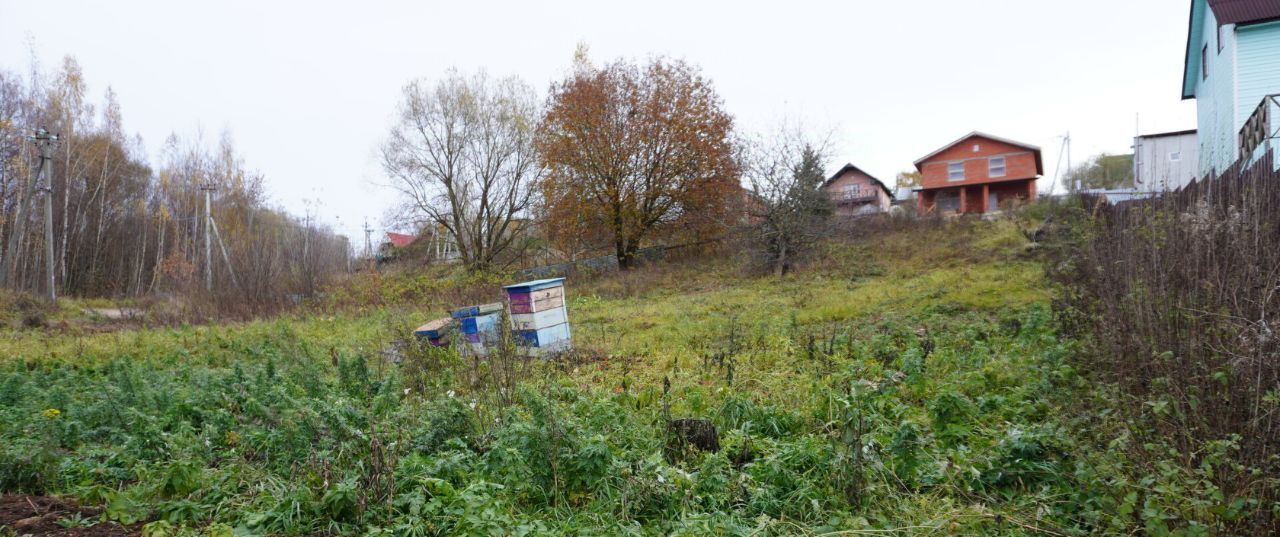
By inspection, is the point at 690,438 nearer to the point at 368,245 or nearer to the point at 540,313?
the point at 540,313

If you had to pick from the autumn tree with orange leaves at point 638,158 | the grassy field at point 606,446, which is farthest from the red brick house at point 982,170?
the grassy field at point 606,446

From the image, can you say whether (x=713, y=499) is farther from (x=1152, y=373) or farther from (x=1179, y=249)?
(x=1179, y=249)

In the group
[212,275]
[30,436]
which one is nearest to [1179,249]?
[30,436]

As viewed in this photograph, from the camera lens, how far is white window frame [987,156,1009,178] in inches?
1300

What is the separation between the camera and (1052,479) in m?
3.37

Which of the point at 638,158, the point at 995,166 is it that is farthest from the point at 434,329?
the point at 995,166

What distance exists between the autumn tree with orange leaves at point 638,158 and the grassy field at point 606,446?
56.0 ft

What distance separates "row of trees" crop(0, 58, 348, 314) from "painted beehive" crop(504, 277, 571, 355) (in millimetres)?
13561

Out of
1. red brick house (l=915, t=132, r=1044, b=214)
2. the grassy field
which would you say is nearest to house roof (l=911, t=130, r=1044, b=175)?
red brick house (l=915, t=132, r=1044, b=214)

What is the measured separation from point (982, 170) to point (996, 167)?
662 millimetres

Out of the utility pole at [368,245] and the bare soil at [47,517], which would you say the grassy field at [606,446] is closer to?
the bare soil at [47,517]

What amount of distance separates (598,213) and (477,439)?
2125 cm

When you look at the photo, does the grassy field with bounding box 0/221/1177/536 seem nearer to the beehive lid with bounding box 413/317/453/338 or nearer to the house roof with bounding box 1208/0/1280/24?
the beehive lid with bounding box 413/317/453/338

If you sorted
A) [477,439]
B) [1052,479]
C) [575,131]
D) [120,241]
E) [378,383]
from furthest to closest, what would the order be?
[120,241] < [575,131] < [378,383] < [477,439] < [1052,479]
